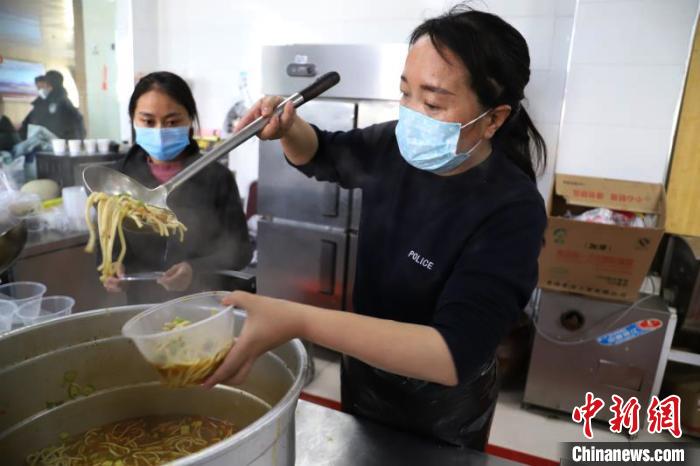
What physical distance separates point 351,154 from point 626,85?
2030 mm

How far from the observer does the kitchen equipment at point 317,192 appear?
279 centimetres

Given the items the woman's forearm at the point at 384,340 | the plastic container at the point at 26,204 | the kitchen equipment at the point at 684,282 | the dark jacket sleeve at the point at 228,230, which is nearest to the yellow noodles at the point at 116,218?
the woman's forearm at the point at 384,340

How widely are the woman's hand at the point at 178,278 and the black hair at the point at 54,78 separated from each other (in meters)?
2.74

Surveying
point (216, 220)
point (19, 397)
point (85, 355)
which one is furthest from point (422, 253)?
point (216, 220)

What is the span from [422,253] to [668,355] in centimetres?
205

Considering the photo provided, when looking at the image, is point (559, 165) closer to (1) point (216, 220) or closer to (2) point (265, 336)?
(1) point (216, 220)

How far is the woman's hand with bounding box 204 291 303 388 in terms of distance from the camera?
78cm

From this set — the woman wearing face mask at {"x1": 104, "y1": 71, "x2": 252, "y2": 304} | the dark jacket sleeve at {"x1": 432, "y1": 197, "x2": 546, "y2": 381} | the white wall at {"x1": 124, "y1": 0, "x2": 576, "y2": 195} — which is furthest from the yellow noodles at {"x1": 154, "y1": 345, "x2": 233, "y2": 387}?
the white wall at {"x1": 124, "y1": 0, "x2": 576, "y2": 195}

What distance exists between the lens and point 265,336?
30.8 inches

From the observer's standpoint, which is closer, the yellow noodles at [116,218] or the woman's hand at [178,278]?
the yellow noodles at [116,218]

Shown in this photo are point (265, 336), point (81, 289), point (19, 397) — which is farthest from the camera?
point (81, 289)

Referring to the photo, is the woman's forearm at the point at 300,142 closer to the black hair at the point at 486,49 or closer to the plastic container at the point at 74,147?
the black hair at the point at 486,49

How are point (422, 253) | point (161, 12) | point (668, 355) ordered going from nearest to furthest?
point (422, 253) → point (668, 355) → point (161, 12)
